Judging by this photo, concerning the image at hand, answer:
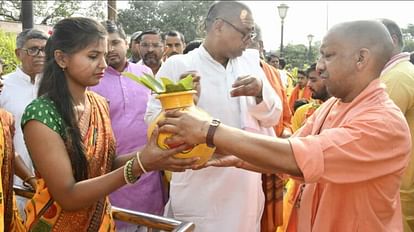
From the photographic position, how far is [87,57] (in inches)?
81.2

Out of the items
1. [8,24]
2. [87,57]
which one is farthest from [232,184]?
[8,24]

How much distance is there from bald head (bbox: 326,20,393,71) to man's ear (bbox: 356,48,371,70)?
0.5 inches

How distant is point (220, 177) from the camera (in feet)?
8.67

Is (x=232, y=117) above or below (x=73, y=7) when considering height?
above

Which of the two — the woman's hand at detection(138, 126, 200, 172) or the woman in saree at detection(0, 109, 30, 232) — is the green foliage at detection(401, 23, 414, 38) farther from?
the woman in saree at detection(0, 109, 30, 232)

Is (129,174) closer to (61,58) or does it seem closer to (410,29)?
(61,58)

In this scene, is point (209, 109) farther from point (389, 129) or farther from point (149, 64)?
point (149, 64)

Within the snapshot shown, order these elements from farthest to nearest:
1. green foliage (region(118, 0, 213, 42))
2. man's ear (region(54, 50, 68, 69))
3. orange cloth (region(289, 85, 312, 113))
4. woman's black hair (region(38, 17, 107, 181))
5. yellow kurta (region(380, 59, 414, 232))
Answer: green foliage (region(118, 0, 213, 42)) < orange cloth (region(289, 85, 312, 113)) < yellow kurta (region(380, 59, 414, 232)) < man's ear (region(54, 50, 68, 69)) < woman's black hair (region(38, 17, 107, 181))

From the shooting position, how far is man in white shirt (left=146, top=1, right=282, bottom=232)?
2631 mm

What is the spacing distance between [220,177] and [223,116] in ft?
1.18

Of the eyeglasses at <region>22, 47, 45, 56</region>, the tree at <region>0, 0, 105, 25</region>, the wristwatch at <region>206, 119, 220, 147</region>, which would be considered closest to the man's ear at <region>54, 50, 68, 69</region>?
the wristwatch at <region>206, 119, 220, 147</region>

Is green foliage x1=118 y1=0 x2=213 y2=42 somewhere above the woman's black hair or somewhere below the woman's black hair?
below

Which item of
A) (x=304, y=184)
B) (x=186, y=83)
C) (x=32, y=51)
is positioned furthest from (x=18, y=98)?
(x=304, y=184)

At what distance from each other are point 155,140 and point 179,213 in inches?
39.3
